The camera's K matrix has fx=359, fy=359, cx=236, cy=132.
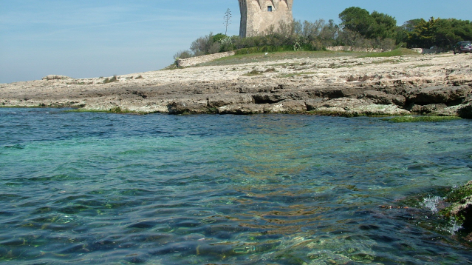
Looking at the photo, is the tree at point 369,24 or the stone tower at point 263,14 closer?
the stone tower at point 263,14

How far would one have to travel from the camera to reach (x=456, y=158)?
6.27m

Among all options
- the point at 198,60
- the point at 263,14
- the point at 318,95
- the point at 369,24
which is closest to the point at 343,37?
the point at 369,24

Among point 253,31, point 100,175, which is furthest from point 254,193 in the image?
point 253,31

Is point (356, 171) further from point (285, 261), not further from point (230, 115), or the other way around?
point (230, 115)

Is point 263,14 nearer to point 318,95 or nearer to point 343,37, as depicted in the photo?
point 343,37

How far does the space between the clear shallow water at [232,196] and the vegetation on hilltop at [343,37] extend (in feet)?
107

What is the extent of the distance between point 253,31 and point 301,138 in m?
40.6

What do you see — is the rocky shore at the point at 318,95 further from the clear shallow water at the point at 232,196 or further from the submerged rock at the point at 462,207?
the submerged rock at the point at 462,207

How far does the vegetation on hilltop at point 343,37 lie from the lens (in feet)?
135

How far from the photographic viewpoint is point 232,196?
186 inches

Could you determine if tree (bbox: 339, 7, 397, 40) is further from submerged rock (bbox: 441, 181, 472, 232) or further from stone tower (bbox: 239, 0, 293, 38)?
submerged rock (bbox: 441, 181, 472, 232)

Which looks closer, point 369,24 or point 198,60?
point 198,60

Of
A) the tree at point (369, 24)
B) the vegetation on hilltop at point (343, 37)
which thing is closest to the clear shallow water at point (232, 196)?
the vegetation on hilltop at point (343, 37)

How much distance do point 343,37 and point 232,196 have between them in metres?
41.6
